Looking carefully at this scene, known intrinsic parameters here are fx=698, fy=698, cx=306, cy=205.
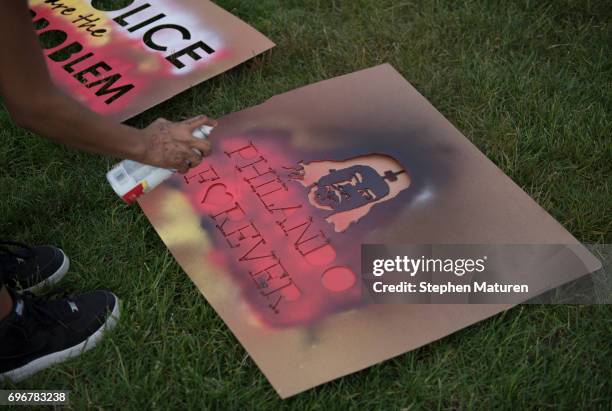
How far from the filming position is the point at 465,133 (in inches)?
75.2

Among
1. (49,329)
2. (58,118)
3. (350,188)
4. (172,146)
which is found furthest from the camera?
(350,188)

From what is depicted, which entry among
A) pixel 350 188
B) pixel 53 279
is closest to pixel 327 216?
pixel 350 188

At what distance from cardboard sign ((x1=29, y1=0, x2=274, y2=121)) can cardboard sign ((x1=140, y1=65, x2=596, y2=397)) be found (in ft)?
0.83

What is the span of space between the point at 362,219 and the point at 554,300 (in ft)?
1.48

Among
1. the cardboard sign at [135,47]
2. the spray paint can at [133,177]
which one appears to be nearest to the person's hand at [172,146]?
the spray paint can at [133,177]

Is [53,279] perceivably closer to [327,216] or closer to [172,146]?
[172,146]

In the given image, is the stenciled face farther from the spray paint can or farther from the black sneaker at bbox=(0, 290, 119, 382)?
the black sneaker at bbox=(0, 290, 119, 382)

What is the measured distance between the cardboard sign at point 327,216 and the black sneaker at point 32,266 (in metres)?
0.23

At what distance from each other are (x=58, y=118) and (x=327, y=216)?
0.68 m

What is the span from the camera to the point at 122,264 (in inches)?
62.7

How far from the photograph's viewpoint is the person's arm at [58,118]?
3.41 ft

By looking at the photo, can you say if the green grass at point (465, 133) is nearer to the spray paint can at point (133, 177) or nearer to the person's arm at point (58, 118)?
the spray paint can at point (133, 177)

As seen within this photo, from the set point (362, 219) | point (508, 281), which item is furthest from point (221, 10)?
point (508, 281)

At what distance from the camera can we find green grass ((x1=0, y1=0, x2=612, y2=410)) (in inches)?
53.7
